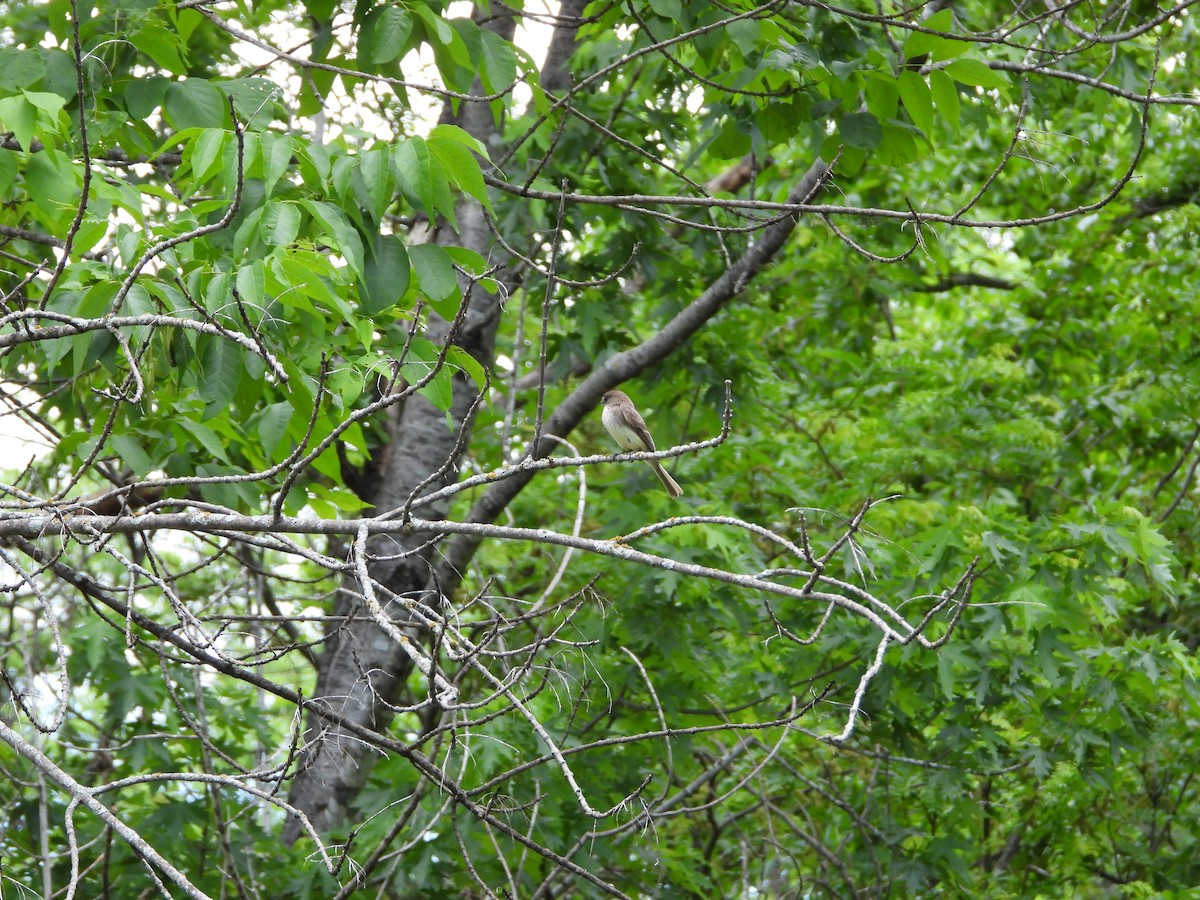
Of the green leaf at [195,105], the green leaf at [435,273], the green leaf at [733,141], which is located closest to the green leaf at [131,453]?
the green leaf at [195,105]

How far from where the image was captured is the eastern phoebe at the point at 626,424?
613 cm

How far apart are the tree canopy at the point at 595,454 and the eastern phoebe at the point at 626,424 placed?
0.21 metres

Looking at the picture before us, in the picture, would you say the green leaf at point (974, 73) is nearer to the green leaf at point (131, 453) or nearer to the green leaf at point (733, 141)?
the green leaf at point (733, 141)

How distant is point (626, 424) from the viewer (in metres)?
6.16

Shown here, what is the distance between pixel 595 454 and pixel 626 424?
0.88 feet

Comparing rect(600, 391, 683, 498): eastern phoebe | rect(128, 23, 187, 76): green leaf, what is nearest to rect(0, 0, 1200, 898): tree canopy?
rect(128, 23, 187, 76): green leaf

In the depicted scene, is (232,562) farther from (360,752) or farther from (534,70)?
(534,70)

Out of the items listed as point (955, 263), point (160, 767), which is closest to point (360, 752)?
point (160, 767)

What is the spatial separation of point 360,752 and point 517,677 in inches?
134

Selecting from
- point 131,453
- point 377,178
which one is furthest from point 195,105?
point 131,453

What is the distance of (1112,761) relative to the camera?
20.4 feet

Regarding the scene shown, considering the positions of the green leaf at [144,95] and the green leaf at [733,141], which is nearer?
the green leaf at [144,95]

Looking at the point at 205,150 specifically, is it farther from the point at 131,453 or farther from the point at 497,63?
the point at 497,63

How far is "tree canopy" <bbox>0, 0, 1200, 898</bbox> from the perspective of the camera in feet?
9.95
